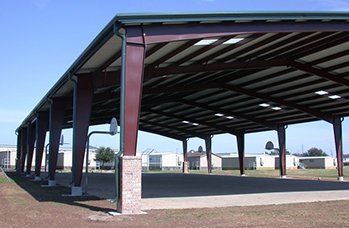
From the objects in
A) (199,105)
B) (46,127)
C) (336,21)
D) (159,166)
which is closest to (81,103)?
(336,21)

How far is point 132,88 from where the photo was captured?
52.6 ft

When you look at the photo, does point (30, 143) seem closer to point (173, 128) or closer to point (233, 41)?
point (173, 128)

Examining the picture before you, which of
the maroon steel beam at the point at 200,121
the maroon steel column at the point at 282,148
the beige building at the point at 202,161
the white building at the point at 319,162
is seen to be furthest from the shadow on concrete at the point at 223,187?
the white building at the point at 319,162

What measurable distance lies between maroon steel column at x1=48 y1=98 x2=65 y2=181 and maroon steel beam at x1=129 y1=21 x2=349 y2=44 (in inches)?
627

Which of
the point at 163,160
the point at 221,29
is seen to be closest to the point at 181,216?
the point at 221,29

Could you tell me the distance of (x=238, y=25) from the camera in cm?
1847

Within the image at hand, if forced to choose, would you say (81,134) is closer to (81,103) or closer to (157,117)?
(81,103)

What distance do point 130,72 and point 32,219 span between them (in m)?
5.91

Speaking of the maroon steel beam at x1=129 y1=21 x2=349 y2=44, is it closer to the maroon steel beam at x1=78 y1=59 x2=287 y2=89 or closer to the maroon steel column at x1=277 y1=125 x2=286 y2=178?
the maroon steel beam at x1=78 y1=59 x2=287 y2=89

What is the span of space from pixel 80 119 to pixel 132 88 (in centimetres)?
810

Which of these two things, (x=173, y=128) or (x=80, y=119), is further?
(x=173, y=128)

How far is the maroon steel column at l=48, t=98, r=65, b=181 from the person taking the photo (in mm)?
30625

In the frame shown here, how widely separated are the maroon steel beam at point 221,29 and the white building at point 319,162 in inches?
3968

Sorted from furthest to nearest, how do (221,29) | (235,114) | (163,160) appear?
(163,160) → (235,114) → (221,29)
